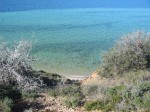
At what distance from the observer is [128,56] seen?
18.6m

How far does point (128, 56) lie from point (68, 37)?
28.9 metres

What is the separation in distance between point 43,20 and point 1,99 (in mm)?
51091

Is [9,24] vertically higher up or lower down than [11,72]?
higher up

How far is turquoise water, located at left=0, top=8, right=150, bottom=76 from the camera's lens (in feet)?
102

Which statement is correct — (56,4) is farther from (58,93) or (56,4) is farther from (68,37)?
(58,93)

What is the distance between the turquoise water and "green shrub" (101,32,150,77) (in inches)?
362

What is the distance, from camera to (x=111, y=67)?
1908 centimetres

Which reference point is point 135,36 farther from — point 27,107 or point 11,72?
point 27,107

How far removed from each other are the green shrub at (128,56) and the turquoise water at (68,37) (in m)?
9.20

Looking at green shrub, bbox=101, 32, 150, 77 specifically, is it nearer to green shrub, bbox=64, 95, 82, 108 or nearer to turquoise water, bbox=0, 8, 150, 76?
green shrub, bbox=64, 95, 82, 108

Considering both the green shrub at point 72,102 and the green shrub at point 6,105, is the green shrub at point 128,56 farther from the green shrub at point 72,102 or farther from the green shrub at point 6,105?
the green shrub at point 6,105

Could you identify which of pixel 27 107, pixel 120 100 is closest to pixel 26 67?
pixel 27 107

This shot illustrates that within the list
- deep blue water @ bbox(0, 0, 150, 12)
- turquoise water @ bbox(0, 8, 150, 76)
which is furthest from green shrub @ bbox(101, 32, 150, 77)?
deep blue water @ bbox(0, 0, 150, 12)

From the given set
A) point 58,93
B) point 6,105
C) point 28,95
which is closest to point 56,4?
point 58,93
